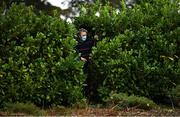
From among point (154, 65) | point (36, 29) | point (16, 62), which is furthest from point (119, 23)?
point (16, 62)

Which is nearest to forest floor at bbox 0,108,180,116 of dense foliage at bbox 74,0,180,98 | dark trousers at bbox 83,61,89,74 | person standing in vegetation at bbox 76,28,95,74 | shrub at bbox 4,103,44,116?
shrub at bbox 4,103,44,116

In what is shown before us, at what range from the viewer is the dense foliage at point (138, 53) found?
1178 centimetres

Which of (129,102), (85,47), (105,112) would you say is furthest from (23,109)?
(85,47)

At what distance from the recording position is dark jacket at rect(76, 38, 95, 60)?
40.1ft

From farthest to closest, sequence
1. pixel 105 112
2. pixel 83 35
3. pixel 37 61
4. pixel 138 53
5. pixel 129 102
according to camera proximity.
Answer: pixel 83 35 → pixel 138 53 → pixel 129 102 → pixel 37 61 → pixel 105 112

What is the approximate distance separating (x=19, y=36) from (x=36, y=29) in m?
0.48

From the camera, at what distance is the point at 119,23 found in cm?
1263

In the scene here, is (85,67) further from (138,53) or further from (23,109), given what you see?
(23,109)

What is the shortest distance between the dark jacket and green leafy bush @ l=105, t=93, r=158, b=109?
5.22ft

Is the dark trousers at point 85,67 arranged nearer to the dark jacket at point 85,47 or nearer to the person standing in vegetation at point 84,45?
the person standing in vegetation at point 84,45

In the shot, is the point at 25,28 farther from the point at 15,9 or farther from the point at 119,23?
the point at 119,23

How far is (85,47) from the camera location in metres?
12.3

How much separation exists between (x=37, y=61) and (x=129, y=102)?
2.26 m

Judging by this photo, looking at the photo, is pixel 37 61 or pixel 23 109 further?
pixel 37 61
